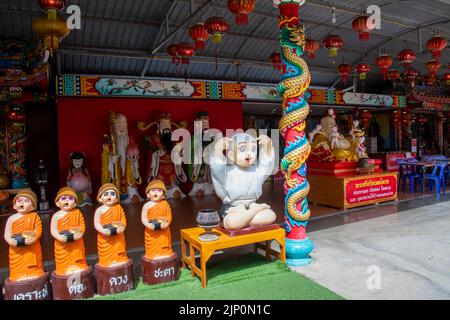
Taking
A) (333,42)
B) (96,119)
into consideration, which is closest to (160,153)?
(96,119)

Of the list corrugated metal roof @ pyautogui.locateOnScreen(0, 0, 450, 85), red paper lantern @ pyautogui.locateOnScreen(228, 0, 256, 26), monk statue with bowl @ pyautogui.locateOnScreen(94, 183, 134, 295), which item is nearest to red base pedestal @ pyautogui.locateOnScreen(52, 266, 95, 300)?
monk statue with bowl @ pyautogui.locateOnScreen(94, 183, 134, 295)

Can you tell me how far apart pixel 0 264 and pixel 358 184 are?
17.9ft

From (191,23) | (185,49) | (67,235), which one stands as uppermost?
(191,23)

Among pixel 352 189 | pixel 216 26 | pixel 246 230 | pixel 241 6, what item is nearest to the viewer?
pixel 246 230

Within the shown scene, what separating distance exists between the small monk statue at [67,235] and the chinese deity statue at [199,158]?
5276mm

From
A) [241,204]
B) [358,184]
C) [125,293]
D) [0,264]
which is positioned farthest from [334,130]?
[0,264]

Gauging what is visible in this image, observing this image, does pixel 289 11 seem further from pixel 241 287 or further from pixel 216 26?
pixel 241 287

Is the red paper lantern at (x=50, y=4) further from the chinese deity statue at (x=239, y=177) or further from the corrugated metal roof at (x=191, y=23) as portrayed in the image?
the corrugated metal roof at (x=191, y=23)

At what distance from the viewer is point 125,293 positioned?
2.95 meters

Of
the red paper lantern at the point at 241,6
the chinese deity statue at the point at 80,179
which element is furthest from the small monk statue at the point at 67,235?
the chinese deity statue at the point at 80,179

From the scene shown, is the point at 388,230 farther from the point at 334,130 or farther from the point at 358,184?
the point at 334,130

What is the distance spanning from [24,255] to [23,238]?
0.14 meters

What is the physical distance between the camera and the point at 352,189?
21.0 ft

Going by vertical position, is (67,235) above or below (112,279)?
above
